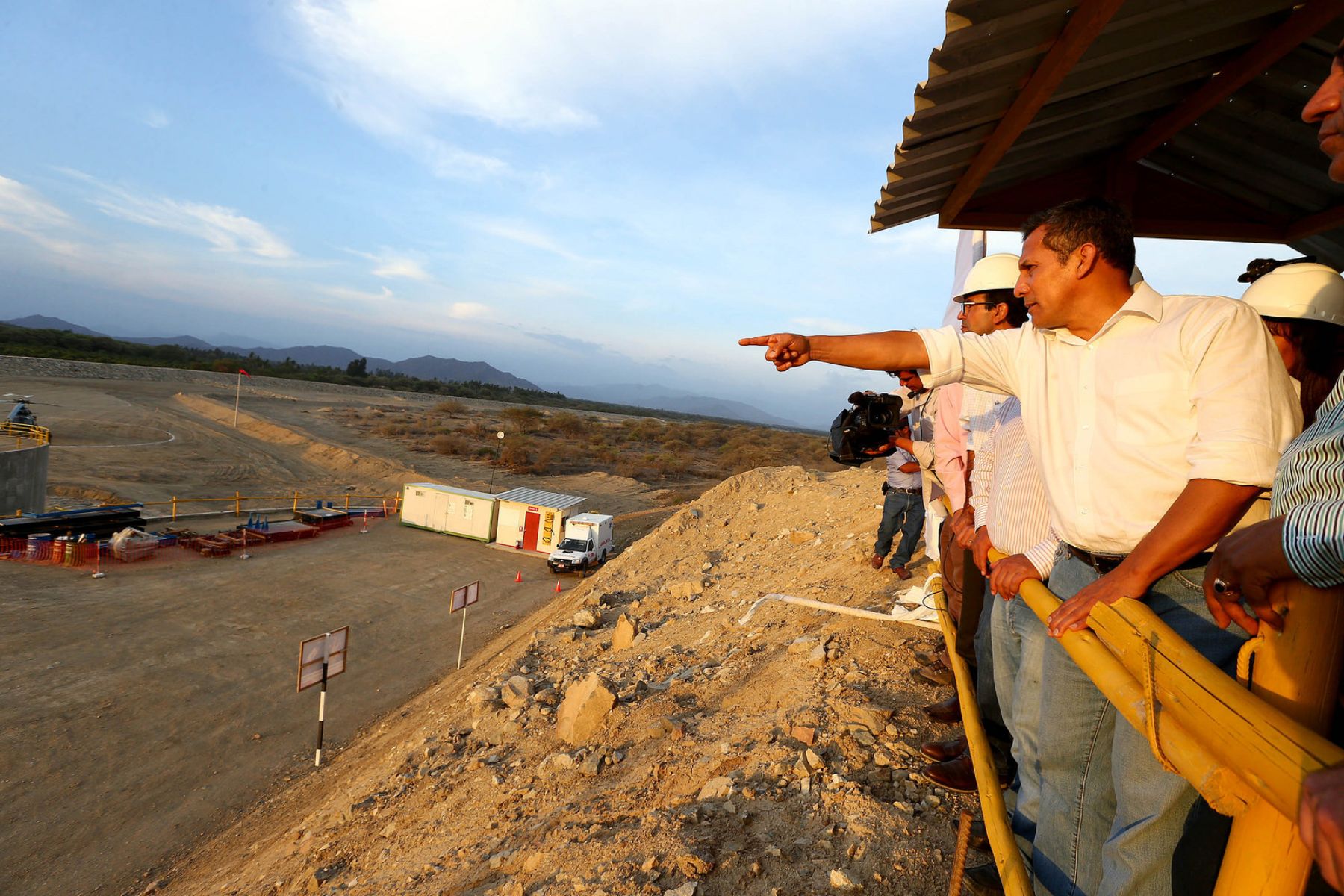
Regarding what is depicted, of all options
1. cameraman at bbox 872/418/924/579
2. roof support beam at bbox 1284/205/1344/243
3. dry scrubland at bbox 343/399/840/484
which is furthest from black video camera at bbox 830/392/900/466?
dry scrubland at bbox 343/399/840/484

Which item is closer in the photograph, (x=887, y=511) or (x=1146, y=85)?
(x=1146, y=85)

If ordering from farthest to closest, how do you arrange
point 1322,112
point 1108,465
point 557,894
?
point 557,894
point 1108,465
point 1322,112

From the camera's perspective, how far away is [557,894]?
2926mm

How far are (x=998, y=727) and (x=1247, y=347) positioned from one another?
7.65 feet

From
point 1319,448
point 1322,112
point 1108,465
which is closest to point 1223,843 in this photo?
point 1108,465

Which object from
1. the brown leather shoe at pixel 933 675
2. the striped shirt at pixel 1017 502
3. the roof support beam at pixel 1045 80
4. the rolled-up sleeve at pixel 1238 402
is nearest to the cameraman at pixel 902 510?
the brown leather shoe at pixel 933 675

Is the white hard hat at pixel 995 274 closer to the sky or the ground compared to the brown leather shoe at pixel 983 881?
closer to the sky

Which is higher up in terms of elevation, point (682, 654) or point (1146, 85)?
point (1146, 85)

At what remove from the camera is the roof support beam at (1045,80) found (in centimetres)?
273

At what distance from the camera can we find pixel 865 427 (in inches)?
151

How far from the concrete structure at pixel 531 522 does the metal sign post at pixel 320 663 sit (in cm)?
1158

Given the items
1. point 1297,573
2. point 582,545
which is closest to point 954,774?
point 1297,573

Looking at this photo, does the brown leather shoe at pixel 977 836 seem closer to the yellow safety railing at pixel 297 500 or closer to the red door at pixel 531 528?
the red door at pixel 531 528

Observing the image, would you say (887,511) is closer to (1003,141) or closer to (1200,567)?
(1003,141)
